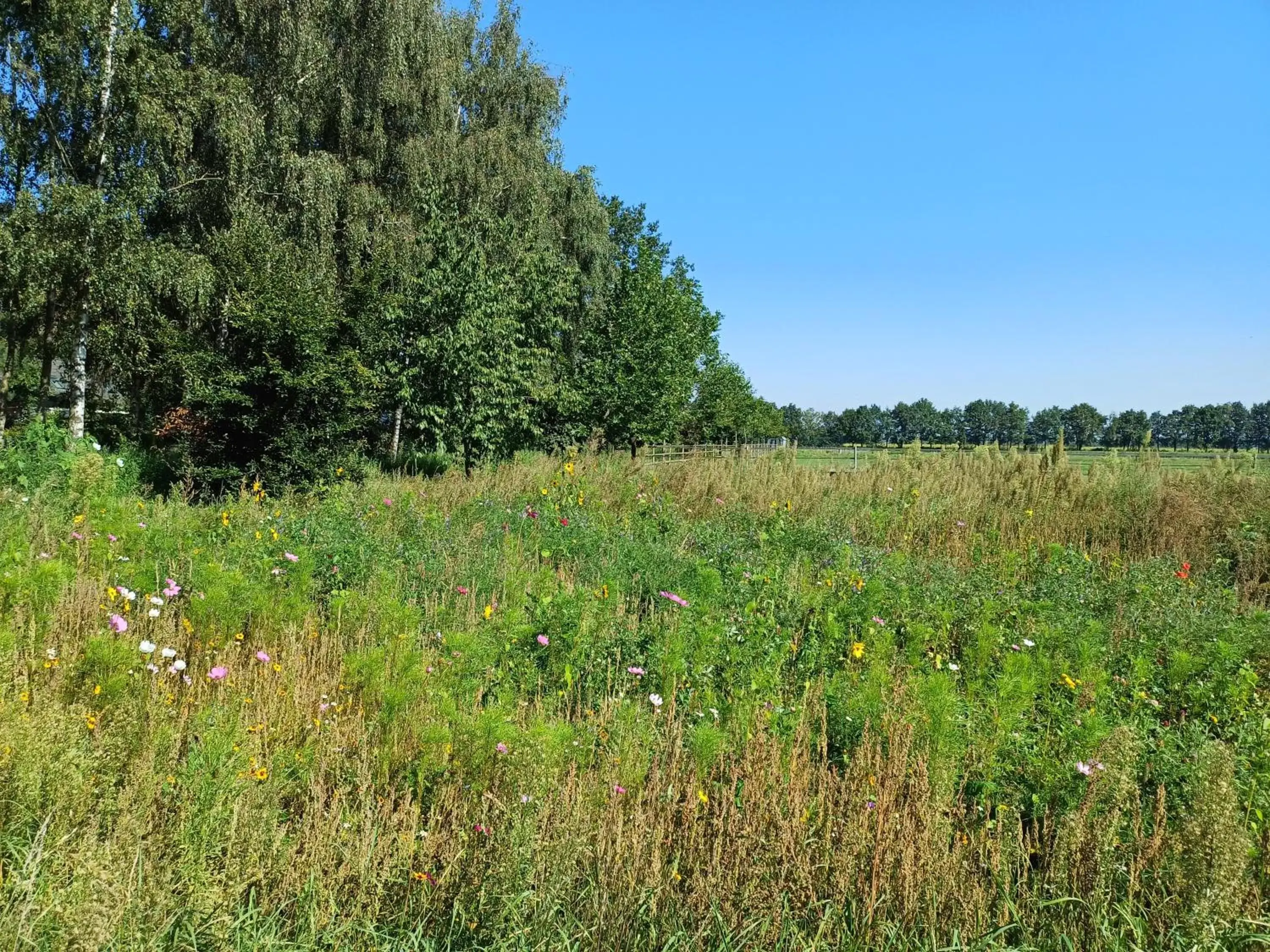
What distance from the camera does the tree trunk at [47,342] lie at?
13773 mm

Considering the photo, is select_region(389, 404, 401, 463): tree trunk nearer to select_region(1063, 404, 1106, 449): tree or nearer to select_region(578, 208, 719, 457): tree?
select_region(578, 208, 719, 457): tree

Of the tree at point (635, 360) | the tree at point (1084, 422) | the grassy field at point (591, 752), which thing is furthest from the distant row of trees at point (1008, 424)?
the grassy field at point (591, 752)

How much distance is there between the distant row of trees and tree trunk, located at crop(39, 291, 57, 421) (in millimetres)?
72597

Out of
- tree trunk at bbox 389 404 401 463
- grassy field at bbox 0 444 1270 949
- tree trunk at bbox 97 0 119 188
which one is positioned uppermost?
tree trunk at bbox 97 0 119 188

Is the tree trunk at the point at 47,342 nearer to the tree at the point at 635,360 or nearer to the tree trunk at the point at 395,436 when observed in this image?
the tree trunk at the point at 395,436

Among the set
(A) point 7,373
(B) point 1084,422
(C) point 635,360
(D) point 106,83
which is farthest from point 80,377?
(B) point 1084,422

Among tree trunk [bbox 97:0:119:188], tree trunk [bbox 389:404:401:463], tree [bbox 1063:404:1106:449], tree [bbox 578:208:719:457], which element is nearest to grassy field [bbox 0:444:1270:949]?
tree trunk [bbox 389:404:401:463]

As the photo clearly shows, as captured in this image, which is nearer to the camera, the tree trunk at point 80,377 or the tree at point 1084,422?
the tree trunk at point 80,377

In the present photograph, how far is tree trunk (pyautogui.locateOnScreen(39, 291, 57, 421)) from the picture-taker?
13773mm

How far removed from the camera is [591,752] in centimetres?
264

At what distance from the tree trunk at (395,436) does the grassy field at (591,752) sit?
374 inches

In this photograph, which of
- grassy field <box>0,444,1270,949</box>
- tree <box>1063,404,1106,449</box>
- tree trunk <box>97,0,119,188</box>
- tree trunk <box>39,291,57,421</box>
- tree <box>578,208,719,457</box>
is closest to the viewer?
grassy field <box>0,444,1270,949</box>

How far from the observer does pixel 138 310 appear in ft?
44.5

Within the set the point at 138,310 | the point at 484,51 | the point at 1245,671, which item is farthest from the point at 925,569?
the point at 484,51
